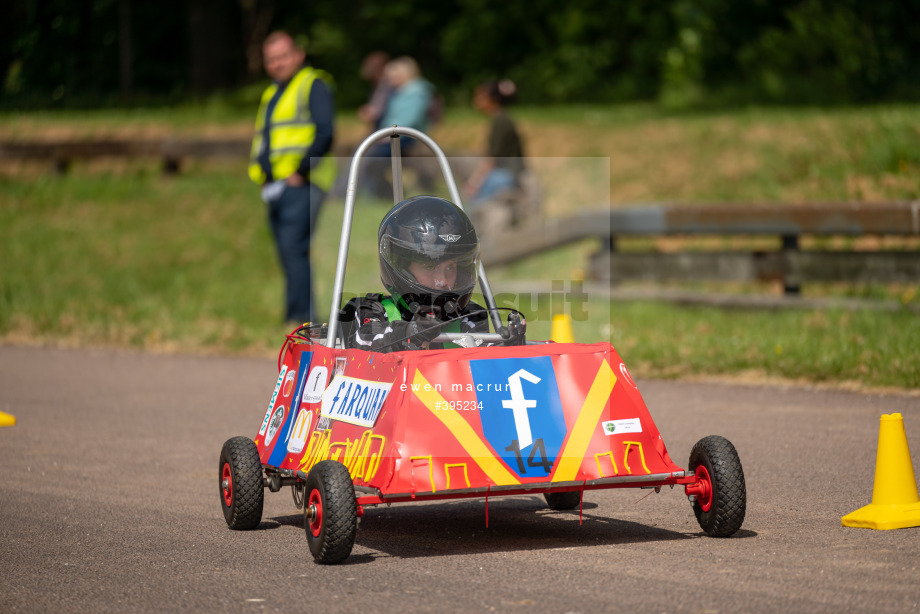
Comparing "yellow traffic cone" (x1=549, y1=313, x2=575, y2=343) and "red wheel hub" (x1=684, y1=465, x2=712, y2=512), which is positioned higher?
"yellow traffic cone" (x1=549, y1=313, x2=575, y2=343)

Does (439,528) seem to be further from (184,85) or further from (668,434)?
(184,85)

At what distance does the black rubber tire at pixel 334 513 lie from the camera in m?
4.91

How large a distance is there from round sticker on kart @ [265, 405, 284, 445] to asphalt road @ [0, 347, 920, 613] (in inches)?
15.4

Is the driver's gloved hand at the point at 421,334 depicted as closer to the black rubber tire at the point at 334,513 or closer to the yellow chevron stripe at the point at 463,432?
the yellow chevron stripe at the point at 463,432

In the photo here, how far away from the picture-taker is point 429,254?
18.7ft

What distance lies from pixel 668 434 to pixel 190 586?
3.94 m

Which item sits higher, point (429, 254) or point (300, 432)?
point (429, 254)

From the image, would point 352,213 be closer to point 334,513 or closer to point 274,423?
point 274,423

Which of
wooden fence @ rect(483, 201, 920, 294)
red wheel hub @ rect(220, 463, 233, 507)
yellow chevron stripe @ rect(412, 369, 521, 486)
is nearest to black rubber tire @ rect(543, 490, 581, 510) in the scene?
yellow chevron stripe @ rect(412, 369, 521, 486)

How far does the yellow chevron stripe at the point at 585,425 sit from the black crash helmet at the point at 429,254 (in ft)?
2.75

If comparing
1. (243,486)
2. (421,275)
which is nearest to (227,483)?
(243,486)

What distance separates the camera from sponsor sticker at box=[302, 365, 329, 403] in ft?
18.8

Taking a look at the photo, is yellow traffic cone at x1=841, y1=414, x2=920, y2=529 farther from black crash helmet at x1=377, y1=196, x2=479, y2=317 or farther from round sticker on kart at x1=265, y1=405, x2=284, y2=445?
round sticker on kart at x1=265, y1=405, x2=284, y2=445

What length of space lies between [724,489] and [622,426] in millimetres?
467
